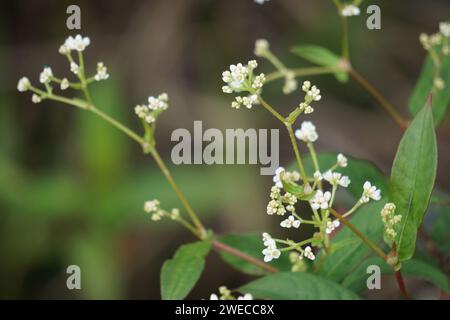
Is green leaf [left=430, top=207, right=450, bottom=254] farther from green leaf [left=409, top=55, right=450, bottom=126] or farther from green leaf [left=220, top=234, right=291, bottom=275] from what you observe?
green leaf [left=220, top=234, right=291, bottom=275]

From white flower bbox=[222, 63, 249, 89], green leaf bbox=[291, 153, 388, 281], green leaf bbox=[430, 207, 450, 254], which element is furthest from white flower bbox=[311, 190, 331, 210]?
green leaf bbox=[430, 207, 450, 254]

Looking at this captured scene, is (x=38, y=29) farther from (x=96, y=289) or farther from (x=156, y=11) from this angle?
(x=96, y=289)

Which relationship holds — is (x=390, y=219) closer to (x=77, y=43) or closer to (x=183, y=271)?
(x=183, y=271)

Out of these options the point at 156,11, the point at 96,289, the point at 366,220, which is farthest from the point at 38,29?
the point at 366,220

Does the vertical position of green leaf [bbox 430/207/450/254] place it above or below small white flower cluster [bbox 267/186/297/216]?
below

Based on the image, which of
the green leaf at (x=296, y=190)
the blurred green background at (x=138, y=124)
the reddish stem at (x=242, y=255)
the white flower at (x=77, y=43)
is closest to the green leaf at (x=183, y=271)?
the reddish stem at (x=242, y=255)
